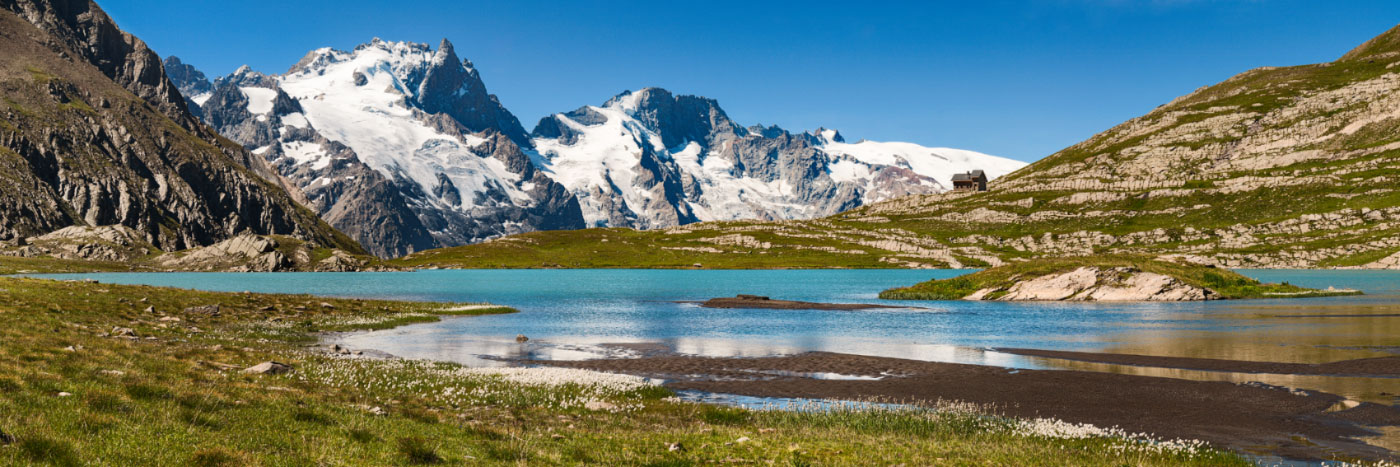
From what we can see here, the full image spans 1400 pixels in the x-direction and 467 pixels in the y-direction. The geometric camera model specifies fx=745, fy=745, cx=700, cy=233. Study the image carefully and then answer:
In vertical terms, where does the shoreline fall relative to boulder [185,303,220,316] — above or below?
below

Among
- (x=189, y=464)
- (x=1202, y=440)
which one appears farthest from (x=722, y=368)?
(x=189, y=464)

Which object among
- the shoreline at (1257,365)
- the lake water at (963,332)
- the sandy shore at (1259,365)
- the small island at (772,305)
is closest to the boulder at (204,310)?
the lake water at (963,332)

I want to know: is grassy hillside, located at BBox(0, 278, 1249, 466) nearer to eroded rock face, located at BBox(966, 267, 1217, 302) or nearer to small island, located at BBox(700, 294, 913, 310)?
small island, located at BBox(700, 294, 913, 310)

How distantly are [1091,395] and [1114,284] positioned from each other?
7272 cm

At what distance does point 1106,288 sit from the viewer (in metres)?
93.7

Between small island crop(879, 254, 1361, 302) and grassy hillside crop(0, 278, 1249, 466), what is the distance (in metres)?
77.3

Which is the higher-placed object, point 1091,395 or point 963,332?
point 1091,395

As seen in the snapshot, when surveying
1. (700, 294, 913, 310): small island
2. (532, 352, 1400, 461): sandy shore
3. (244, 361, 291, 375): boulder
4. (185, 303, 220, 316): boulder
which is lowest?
(700, 294, 913, 310): small island

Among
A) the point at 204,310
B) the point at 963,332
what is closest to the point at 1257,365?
the point at 963,332

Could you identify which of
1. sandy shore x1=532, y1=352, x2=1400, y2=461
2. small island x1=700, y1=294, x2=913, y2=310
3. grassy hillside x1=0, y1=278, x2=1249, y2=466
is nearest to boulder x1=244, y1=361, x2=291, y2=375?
grassy hillside x1=0, y1=278, x2=1249, y2=466

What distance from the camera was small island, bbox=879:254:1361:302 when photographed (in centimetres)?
9219

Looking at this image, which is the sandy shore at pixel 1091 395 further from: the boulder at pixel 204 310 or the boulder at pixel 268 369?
the boulder at pixel 204 310

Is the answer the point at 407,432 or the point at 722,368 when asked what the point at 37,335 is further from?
the point at 722,368

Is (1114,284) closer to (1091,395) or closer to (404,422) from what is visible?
(1091,395)
